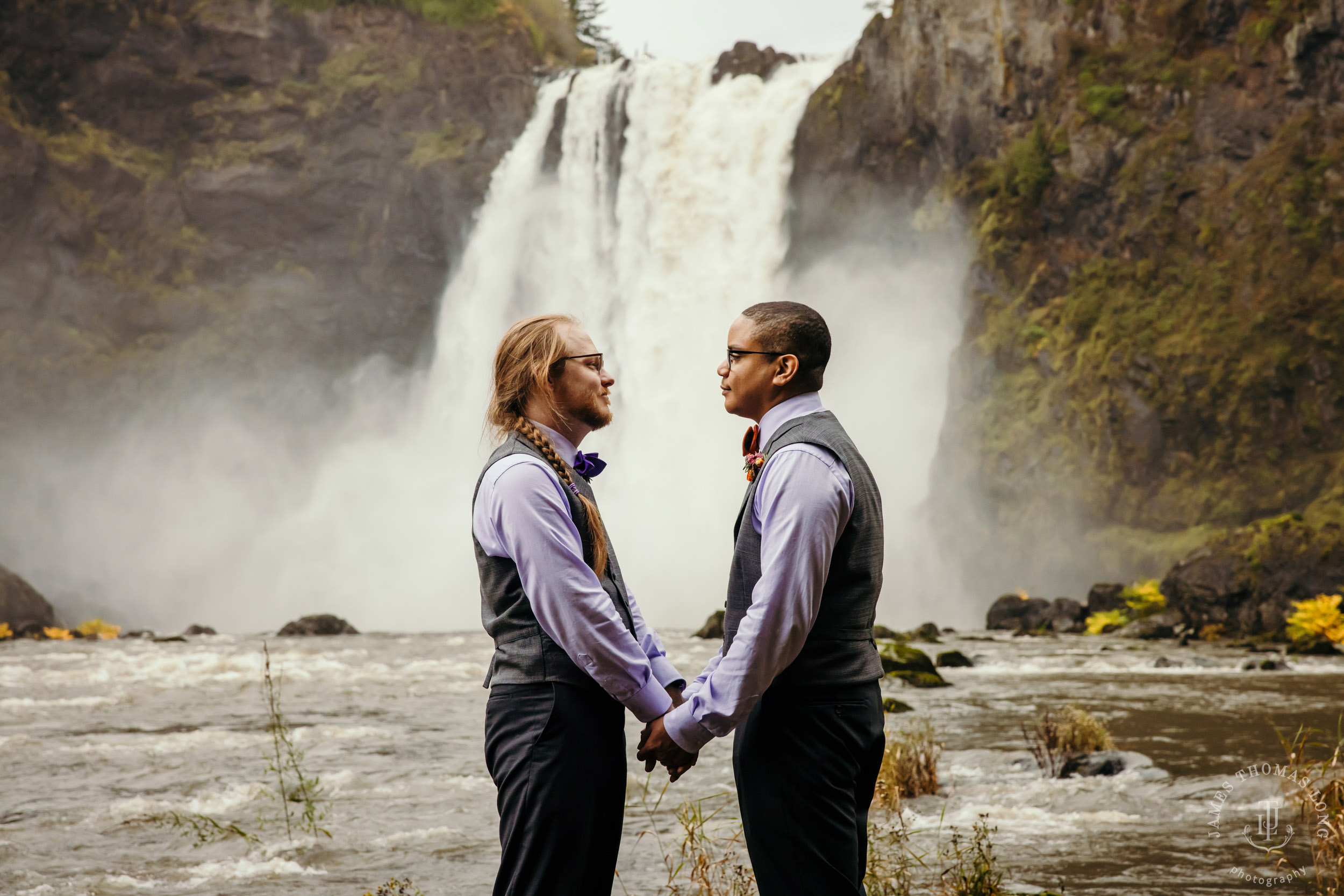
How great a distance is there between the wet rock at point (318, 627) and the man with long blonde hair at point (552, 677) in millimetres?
23228

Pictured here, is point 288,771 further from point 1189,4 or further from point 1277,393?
point 1189,4

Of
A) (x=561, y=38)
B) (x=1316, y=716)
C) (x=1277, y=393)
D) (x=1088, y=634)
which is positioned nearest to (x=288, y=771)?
(x=1316, y=716)

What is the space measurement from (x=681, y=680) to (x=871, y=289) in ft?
103

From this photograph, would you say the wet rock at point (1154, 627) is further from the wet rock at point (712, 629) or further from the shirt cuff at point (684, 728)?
the shirt cuff at point (684, 728)

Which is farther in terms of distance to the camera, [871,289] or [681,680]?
[871,289]

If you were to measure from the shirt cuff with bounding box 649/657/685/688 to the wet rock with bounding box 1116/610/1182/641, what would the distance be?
18.8 m

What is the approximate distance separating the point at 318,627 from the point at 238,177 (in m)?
21.1

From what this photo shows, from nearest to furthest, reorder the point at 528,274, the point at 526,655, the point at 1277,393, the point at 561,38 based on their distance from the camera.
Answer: the point at 526,655 < the point at 1277,393 < the point at 528,274 < the point at 561,38

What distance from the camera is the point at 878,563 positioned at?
3021 millimetres

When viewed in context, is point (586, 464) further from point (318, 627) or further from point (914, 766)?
point (318, 627)

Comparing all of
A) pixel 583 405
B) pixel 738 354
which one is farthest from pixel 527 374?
pixel 738 354

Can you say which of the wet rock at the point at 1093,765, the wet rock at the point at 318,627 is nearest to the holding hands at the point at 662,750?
the wet rock at the point at 1093,765

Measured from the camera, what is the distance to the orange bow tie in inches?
126

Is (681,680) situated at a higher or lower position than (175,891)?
higher
